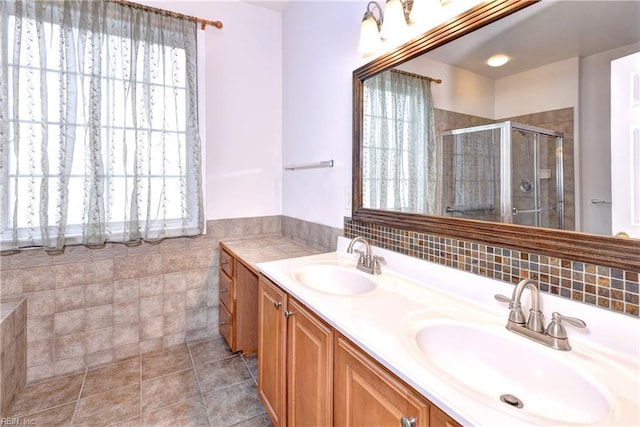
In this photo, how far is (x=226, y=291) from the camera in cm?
222

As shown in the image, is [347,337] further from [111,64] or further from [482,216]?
[111,64]

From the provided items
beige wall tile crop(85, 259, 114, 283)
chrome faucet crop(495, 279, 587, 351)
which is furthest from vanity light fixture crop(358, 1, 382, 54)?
beige wall tile crop(85, 259, 114, 283)

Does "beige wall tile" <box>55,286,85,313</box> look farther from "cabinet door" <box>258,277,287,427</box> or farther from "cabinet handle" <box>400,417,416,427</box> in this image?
"cabinet handle" <box>400,417,416,427</box>

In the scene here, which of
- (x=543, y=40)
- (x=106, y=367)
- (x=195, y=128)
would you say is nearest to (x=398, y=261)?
(x=543, y=40)

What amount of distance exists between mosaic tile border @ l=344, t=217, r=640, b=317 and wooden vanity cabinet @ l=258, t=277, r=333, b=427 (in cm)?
58

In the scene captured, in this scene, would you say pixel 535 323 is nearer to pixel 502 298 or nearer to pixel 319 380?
pixel 502 298

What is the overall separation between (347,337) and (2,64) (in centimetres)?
234

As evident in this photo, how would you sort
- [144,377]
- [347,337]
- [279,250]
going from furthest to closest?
[279,250]
[144,377]
[347,337]

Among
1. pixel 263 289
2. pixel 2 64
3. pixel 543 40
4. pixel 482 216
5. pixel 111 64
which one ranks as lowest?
pixel 263 289

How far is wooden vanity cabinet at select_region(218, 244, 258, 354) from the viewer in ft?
6.82

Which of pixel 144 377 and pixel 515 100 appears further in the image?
pixel 144 377

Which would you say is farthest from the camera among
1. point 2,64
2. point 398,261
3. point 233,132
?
point 233,132

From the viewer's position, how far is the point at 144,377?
1.96 m

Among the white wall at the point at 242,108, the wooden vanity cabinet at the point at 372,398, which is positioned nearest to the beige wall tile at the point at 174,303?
the white wall at the point at 242,108
